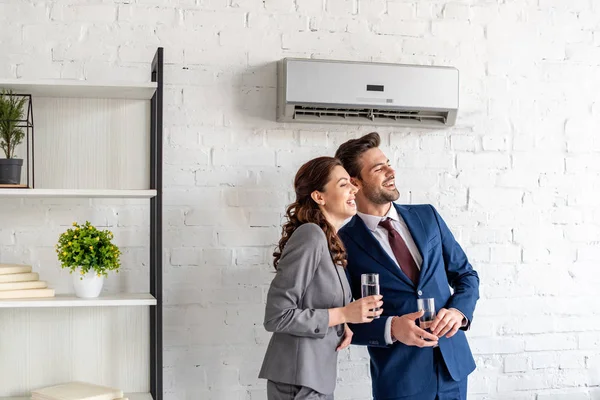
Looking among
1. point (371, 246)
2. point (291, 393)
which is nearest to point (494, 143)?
point (371, 246)

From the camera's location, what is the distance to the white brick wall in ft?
8.99

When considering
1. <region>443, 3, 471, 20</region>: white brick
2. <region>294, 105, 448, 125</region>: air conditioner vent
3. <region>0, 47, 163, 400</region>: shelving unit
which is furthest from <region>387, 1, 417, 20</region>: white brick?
<region>0, 47, 163, 400</region>: shelving unit

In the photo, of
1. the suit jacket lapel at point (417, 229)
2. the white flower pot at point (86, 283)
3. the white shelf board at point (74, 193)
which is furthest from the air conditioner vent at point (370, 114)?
the white flower pot at point (86, 283)

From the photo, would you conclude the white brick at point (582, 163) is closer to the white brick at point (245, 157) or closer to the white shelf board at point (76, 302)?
the white brick at point (245, 157)

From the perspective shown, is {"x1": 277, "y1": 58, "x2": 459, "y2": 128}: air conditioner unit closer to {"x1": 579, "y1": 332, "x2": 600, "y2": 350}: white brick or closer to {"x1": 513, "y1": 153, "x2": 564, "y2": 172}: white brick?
{"x1": 513, "y1": 153, "x2": 564, "y2": 172}: white brick

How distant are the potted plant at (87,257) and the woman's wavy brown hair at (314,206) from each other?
57cm

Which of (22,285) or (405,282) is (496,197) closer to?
(405,282)

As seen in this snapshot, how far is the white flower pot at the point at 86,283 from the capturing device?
8.14ft

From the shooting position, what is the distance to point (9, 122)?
2.47 m

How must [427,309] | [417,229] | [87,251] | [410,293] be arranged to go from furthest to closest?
[417,229], [410,293], [87,251], [427,309]

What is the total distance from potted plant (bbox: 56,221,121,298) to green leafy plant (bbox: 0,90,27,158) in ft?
1.10

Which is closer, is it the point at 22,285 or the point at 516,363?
the point at 22,285

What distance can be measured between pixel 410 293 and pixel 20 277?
1306 millimetres

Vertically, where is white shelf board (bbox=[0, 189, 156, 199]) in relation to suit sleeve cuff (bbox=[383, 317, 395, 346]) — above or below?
above
